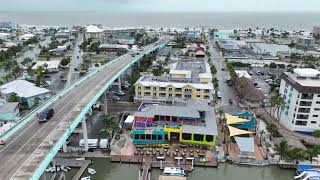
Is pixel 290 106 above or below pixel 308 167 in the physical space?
above

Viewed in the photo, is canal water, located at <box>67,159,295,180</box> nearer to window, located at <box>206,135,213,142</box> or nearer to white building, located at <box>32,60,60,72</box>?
window, located at <box>206,135,213,142</box>

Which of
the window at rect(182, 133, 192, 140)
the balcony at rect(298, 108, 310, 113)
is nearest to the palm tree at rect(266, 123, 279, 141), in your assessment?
the balcony at rect(298, 108, 310, 113)

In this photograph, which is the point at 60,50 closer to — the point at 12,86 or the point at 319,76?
Answer: the point at 12,86

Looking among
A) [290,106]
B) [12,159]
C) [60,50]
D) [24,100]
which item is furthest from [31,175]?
[60,50]

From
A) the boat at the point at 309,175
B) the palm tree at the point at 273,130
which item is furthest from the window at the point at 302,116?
the boat at the point at 309,175

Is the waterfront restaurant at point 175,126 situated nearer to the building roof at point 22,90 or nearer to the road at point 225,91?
the road at point 225,91

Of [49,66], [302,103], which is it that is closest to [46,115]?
[302,103]
